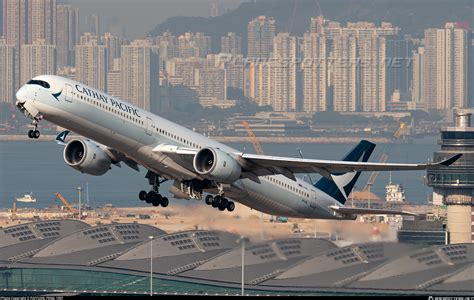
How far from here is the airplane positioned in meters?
52.9

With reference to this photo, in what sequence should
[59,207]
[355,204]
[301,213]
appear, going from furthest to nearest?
1. [355,204]
2. [59,207]
3. [301,213]

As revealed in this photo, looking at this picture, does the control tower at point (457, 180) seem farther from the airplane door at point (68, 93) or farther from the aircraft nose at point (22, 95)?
the aircraft nose at point (22, 95)

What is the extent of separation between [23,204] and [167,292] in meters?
83.7

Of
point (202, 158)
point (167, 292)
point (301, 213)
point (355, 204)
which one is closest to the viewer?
point (202, 158)

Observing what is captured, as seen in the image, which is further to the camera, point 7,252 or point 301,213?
point 7,252

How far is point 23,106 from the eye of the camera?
52.5 m

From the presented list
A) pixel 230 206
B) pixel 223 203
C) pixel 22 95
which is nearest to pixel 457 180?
pixel 230 206

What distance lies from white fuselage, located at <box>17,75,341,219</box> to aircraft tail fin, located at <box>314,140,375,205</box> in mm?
7005

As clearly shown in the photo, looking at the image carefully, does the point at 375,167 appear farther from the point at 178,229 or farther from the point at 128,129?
the point at 178,229

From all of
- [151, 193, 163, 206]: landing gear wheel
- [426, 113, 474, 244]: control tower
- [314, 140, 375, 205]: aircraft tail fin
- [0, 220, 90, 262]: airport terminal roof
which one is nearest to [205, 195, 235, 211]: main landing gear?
[151, 193, 163, 206]: landing gear wheel

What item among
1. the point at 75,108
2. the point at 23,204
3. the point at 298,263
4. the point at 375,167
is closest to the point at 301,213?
the point at 375,167

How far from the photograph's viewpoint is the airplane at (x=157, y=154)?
52.9m

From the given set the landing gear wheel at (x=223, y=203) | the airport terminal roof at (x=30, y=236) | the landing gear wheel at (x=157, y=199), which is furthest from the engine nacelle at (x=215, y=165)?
the airport terminal roof at (x=30, y=236)

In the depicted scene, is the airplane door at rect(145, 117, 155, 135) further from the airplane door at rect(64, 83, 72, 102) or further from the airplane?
the airplane door at rect(64, 83, 72, 102)
